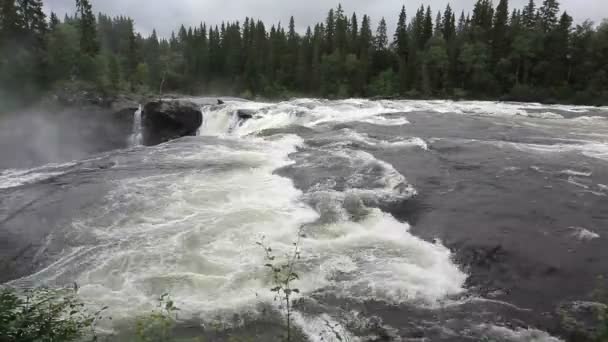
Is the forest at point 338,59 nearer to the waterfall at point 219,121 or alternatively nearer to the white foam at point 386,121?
the waterfall at point 219,121

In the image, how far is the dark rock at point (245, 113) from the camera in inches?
1024

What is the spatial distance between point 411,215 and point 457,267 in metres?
2.37

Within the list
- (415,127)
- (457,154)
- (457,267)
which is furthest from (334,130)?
(457,267)

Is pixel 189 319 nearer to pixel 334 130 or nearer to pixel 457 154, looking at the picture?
pixel 457 154

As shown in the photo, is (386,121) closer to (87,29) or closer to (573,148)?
(573,148)

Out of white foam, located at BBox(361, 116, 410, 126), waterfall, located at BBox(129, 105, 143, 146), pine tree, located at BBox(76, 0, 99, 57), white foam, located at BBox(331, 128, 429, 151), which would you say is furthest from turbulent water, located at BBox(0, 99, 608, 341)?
pine tree, located at BBox(76, 0, 99, 57)

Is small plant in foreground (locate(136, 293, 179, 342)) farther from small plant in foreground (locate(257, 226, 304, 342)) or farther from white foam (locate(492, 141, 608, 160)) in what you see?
white foam (locate(492, 141, 608, 160))

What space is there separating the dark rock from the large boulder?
355cm

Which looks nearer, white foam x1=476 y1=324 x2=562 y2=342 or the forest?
white foam x1=476 y1=324 x2=562 y2=342

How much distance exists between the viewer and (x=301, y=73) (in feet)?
250

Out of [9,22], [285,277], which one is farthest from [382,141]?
[9,22]

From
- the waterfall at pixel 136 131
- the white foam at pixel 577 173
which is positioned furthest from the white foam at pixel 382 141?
the waterfall at pixel 136 131

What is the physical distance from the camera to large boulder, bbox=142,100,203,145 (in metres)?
26.9

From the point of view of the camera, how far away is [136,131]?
29.5m
